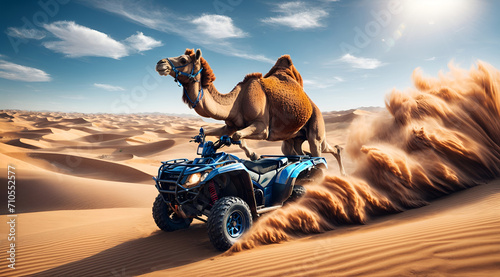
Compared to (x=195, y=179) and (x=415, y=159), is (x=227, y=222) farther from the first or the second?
(x=415, y=159)

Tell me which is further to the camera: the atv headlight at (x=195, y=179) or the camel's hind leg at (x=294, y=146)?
the camel's hind leg at (x=294, y=146)

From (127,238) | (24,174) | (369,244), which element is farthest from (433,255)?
(24,174)

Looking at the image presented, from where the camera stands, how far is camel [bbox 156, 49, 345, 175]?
530cm

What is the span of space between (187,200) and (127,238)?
2.22m

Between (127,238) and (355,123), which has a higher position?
(355,123)

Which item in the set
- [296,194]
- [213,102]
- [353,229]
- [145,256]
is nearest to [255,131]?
[213,102]

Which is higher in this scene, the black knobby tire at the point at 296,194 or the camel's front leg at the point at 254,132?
the camel's front leg at the point at 254,132

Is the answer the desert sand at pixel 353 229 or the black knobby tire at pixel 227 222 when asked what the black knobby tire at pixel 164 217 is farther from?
the black knobby tire at pixel 227 222

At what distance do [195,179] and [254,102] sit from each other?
97.4 inches

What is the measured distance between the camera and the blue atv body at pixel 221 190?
4121 mm

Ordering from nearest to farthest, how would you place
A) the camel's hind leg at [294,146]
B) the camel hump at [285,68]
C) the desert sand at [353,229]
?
the desert sand at [353,229] < the camel hump at [285,68] < the camel's hind leg at [294,146]

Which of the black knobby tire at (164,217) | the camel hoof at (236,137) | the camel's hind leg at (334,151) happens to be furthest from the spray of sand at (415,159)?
the black knobby tire at (164,217)

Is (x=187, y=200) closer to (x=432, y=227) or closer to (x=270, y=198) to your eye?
(x=270, y=198)

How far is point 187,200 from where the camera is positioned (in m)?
4.20
